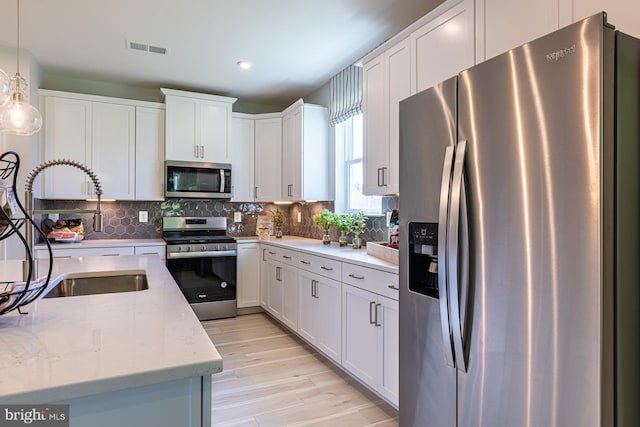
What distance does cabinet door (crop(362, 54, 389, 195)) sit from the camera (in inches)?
105

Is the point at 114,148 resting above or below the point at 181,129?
below

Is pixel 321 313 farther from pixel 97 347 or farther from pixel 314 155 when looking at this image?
pixel 97 347

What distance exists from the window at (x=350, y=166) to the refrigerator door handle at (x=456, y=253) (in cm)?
233

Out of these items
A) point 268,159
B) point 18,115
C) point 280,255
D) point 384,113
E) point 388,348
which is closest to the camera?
point 18,115

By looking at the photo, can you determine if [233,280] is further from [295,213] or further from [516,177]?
[516,177]

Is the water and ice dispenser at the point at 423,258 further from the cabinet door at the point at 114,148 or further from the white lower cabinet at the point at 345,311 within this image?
the cabinet door at the point at 114,148

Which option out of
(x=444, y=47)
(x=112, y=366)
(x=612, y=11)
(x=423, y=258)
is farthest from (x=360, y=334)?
(x=612, y=11)

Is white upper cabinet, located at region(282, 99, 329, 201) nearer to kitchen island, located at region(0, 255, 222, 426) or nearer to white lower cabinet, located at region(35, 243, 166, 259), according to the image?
white lower cabinet, located at region(35, 243, 166, 259)

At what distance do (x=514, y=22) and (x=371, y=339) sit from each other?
1.87m

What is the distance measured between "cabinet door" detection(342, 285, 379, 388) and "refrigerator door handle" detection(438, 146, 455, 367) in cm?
92

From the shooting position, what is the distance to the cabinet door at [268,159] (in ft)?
15.2

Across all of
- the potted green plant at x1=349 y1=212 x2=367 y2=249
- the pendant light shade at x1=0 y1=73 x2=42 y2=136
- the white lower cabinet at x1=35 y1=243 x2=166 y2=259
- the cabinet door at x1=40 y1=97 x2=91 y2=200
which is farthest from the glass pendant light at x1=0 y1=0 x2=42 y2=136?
the potted green plant at x1=349 y1=212 x2=367 y2=249

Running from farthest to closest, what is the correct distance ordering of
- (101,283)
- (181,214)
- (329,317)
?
1. (181,214)
2. (329,317)
3. (101,283)

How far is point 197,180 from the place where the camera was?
168 inches
